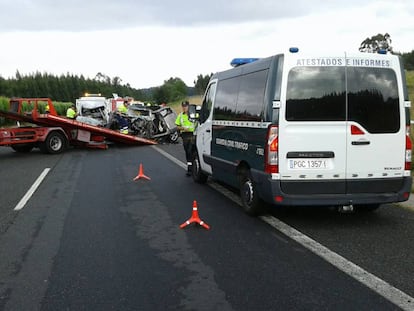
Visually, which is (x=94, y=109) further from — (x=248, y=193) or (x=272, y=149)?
(x=272, y=149)

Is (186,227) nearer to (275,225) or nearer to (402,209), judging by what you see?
(275,225)

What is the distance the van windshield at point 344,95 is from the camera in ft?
19.5

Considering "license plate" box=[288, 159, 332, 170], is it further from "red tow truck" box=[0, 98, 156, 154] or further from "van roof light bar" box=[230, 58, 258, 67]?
"red tow truck" box=[0, 98, 156, 154]

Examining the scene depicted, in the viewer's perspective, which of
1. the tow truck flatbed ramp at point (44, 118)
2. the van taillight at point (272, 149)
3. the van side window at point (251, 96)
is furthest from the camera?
the tow truck flatbed ramp at point (44, 118)

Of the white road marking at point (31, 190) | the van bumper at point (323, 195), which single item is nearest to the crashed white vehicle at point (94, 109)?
the white road marking at point (31, 190)

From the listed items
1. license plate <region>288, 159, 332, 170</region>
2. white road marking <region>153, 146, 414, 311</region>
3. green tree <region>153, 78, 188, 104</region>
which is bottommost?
white road marking <region>153, 146, 414, 311</region>

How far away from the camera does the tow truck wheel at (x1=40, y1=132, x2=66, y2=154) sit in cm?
1700

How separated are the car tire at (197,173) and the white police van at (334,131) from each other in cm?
Answer: 357

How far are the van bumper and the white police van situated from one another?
0.01m

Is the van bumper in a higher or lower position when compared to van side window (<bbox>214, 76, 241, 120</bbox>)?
lower

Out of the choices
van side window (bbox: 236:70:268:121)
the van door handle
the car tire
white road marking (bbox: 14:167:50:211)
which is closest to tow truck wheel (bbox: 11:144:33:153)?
white road marking (bbox: 14:167:50:211)

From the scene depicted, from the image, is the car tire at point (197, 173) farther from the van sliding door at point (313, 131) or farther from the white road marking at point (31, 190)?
the van sliding door at point (313, 131)

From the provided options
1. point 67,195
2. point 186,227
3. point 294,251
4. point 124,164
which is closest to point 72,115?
point 124,164

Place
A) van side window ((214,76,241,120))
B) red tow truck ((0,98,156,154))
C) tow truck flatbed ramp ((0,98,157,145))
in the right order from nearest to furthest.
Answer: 1. van side window ((214,76,241,120))
2. red tow truck ((0,98,156,154))
3. tow truck flatbed ramp ((0,98,157,145))
